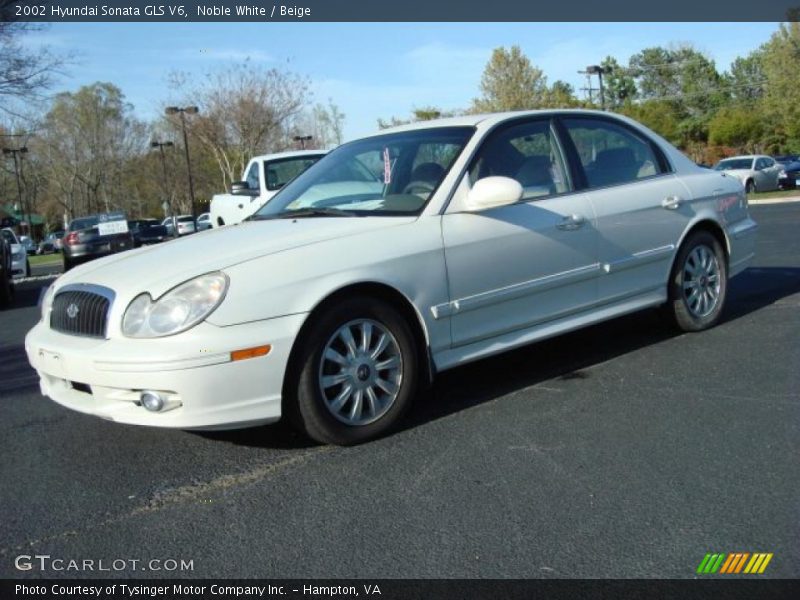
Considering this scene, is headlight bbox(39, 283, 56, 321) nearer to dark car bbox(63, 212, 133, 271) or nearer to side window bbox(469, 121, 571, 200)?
side window bbox(469, 121, 571, 200)

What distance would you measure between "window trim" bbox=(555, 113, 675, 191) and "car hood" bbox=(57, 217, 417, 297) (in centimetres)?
141

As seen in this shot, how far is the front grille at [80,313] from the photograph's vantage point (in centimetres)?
374

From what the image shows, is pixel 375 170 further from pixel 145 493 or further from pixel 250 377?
pixel 145 493

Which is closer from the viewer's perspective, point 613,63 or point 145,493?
point 145,493

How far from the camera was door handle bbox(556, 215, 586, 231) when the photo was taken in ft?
15.6

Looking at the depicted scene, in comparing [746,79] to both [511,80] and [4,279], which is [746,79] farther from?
[4,279]

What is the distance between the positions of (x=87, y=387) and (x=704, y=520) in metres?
2.72

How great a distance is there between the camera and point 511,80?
152 ft

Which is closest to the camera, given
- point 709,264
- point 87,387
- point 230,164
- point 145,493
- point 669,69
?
point 145,493

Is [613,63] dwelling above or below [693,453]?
above

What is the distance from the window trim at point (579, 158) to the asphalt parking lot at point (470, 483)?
1.16 m

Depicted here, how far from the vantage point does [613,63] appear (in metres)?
91.4

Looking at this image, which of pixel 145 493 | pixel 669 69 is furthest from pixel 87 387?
pixel 669 69

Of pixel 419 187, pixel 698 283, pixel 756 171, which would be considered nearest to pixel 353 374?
pixel 419 187
